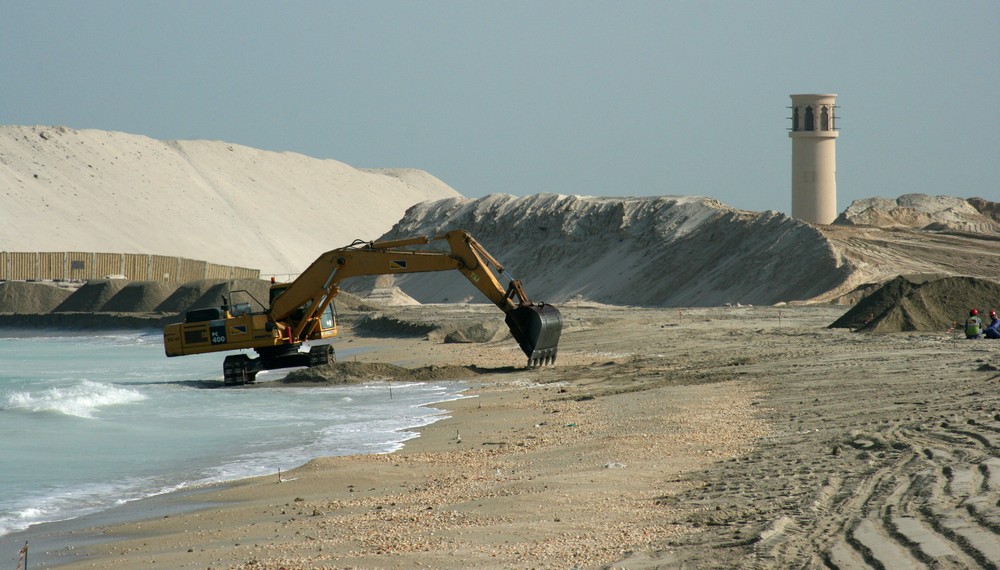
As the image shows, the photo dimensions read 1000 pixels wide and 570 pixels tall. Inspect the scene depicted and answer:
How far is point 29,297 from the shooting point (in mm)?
61656

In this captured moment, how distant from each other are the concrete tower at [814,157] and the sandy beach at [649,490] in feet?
142

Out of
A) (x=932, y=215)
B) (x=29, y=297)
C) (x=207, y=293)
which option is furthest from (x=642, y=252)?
(x=29, y=297)

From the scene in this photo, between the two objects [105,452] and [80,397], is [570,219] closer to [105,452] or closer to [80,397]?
[80,397]

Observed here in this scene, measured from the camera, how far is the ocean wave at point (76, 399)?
1950 centimetres

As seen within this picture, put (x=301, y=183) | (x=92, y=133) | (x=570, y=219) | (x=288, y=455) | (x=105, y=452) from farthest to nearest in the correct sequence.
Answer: (x=301, y=183) < (x=92, y=133) < (x=570, y=219) < (x=105, y=452) < (x=288, y=455)

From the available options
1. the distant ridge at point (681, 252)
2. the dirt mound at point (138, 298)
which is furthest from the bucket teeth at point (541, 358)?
the dirt mound at point (138, 298)

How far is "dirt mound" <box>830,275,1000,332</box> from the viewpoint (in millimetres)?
24469

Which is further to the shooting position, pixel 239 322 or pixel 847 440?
pixel 239 322

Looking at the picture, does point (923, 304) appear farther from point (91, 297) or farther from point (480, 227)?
point (480, 227)

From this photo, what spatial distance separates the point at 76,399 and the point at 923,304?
17198 mm

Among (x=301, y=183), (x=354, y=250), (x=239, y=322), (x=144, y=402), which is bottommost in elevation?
(x=144, y=402)

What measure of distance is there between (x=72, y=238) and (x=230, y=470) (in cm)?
9598

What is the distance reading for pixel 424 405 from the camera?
17641 mm

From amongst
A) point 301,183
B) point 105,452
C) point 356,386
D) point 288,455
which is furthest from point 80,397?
point 301,183
